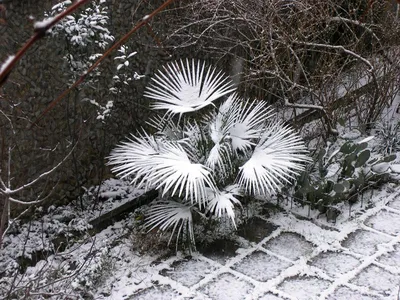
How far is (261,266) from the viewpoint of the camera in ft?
12.4

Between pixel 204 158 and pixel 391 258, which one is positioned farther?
pixel 204 158

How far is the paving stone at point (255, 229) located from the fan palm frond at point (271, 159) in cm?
33

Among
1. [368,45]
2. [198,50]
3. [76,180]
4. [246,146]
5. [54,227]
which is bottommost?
[54,227]

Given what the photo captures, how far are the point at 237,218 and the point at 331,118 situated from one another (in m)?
1.66

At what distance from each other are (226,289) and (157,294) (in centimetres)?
46

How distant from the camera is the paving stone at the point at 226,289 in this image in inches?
135

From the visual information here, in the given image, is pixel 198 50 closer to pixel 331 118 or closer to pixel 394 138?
pixel 331 118

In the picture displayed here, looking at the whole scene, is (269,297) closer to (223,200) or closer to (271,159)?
(223,200)

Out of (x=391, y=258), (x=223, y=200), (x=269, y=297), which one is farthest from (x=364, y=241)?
(x=223, y=200)

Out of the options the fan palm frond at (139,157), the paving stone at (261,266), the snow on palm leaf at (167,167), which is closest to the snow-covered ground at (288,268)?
the paving stone at (261,266)

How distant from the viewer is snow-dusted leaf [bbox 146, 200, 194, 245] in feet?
12.4

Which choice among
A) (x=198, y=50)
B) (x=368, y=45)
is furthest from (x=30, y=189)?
(x=368, y=45)

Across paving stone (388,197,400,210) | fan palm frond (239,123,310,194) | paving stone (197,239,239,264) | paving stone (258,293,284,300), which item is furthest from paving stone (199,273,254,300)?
paving stone (388,197,400,210)

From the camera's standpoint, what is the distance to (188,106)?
13.7 ft
